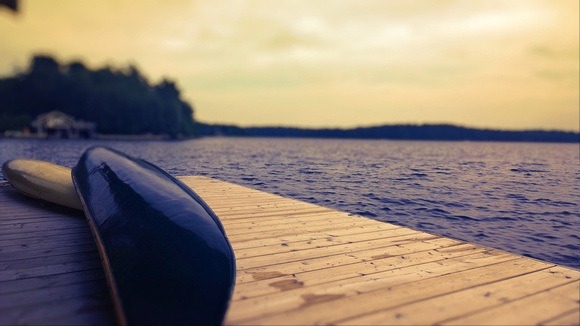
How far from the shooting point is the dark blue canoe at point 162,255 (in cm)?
274

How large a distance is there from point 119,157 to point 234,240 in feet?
10.3

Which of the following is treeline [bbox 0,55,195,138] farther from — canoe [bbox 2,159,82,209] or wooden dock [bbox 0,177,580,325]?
wooden dock [bbox 0,177,580,325]

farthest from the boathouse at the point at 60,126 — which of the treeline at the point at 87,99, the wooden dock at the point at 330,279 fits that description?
the wooden dock at the point at 330,279

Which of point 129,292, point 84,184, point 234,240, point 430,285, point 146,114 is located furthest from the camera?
point 146,114

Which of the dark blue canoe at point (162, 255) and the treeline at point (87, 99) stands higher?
the treeline at point (87, 99)

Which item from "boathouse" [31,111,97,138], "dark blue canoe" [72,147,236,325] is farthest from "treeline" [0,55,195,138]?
Answer: "dark blue canoe" [72,147,236,325]

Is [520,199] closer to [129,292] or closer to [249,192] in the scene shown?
[249,192]

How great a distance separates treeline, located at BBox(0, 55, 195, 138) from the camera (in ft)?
350

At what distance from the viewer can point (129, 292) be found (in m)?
2.85

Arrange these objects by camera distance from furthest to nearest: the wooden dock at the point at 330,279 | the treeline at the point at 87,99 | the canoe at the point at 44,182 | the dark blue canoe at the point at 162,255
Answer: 1. the treeline at the point at 87,99
2. the canoe at the point at 44,182
3. the wooden dock at the point at 330,279
4. the dark blue canoe at the point at 162,255

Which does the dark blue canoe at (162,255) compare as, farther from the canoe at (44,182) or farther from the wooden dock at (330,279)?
the canoe at (44,182)

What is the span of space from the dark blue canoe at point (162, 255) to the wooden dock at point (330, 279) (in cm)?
31

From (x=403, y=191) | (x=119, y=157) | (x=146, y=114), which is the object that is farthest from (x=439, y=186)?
(x=146, y=114)

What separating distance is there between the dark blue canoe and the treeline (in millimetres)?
122303
